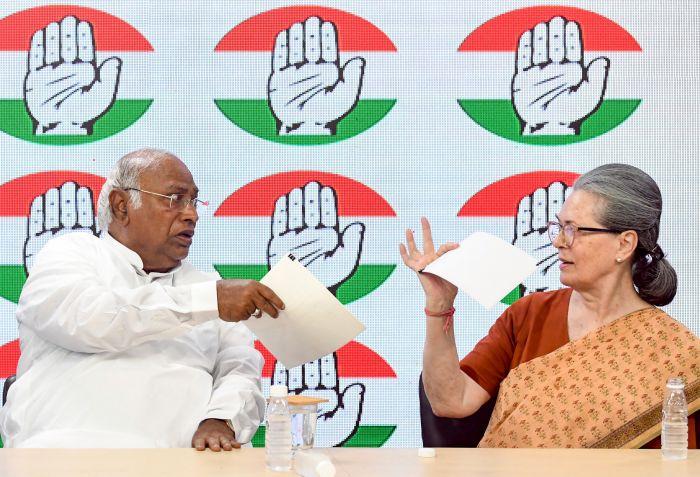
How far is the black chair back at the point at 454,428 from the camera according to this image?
2.84 metres

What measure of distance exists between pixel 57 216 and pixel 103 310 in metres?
1.09

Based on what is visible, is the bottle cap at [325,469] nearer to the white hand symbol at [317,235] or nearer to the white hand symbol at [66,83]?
the white hand symbol at [317,235]

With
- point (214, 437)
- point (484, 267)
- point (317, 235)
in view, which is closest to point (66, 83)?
point (317, 235)

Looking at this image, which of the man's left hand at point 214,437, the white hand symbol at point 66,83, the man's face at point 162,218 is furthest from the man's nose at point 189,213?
the white hand symbol at point 66,83

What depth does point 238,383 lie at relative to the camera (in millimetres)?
2875

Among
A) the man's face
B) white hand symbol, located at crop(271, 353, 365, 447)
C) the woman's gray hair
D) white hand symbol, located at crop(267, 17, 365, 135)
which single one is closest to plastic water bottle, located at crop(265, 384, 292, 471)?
the man's face

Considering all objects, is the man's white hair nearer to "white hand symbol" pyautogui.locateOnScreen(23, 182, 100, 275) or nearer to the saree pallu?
"white hand symbol" pyautogui.locateOnScreen(23, 182, 100, 275)

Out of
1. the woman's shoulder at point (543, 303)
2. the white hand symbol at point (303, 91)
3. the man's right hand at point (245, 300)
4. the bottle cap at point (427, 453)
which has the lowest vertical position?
the bottle cap at point (427, 453)

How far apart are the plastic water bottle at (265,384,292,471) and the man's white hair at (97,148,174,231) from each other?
105 cm

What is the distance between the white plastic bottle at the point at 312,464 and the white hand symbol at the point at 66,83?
1942 mm

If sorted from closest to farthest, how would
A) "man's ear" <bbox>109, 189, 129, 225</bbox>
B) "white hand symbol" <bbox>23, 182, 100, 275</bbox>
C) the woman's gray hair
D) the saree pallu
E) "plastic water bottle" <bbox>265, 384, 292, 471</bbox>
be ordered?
"plastic water bottle" <bbox>265, 384, 292, 471</bbox> < the saree pallu < the woman's gray hair < "man's ear" <bbox>109, 189, 129, 225</bbox> < "white hand symbol" <bbox>23, 182, 100, 275</bbox>

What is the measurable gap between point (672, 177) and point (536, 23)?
74 cm

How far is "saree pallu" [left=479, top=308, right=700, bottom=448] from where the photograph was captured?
2652 mm

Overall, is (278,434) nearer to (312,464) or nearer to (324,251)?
(312,464)
